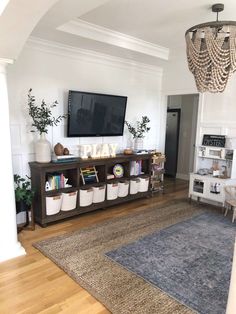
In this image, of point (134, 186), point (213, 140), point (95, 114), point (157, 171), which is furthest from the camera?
point (157, 171)

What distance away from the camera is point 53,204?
355 cm

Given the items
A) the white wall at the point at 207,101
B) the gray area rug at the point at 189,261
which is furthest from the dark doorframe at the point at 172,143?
the gray area rug at the point at 189,261

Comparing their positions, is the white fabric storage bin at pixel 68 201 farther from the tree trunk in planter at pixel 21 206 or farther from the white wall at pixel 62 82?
the white wall at pixel 62 82

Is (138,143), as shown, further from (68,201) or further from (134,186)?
(68,201)

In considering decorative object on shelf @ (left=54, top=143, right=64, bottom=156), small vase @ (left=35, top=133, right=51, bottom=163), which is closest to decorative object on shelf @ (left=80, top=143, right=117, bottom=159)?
decorative object on shelf @ (left=54, top=143, right=64, bottom=156)

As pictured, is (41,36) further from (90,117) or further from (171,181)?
(171,181)

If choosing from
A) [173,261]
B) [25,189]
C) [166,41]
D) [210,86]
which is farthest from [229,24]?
[25,189]

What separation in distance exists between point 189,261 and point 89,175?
2.01 metres

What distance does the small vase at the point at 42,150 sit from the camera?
3514mm

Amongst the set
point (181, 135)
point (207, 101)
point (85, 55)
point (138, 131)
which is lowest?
point (181, 135)

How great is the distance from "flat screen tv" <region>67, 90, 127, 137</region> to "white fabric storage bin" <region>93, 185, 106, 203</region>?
91cm

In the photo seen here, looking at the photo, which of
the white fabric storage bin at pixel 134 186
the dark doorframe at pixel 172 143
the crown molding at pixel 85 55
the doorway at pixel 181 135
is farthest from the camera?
the dark doorframe at pixel 172 143

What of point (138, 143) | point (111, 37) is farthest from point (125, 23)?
point (138, 143)

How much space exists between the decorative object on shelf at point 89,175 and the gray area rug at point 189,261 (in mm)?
1323
